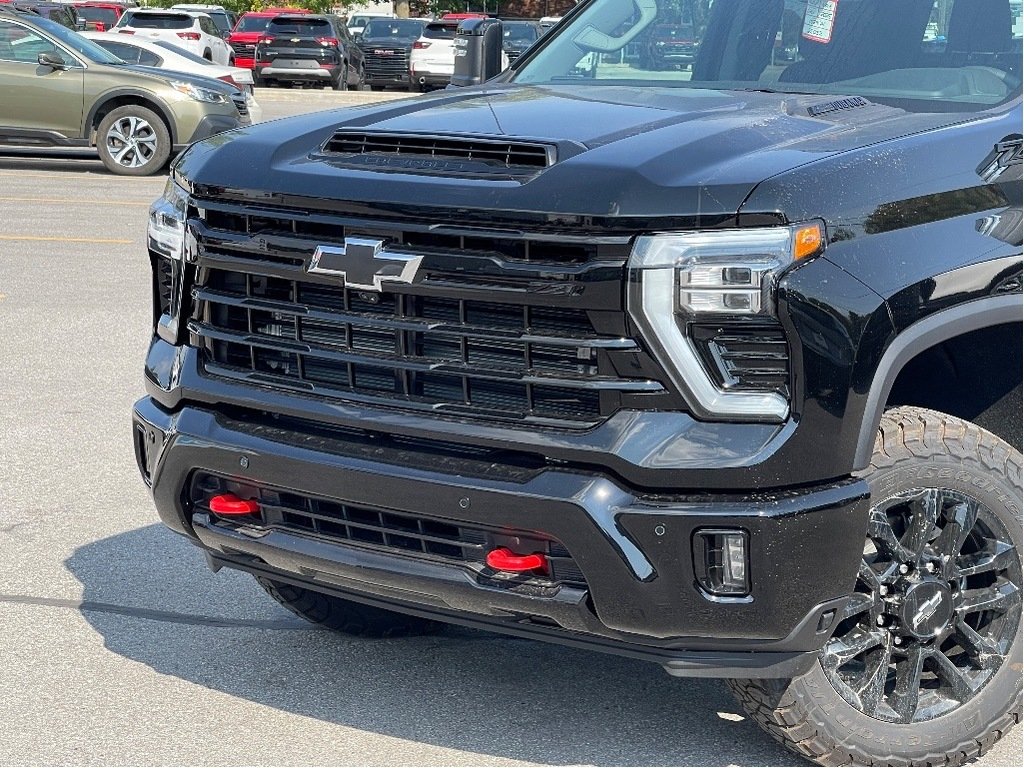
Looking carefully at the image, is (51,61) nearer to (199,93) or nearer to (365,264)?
(199,93)

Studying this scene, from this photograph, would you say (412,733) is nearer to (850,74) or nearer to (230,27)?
(850,74)

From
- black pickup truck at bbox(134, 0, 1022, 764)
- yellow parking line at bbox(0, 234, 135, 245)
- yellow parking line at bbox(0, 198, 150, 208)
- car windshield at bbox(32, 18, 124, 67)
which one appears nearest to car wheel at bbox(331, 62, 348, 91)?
car windshield at bbox(32, 18, 124, 67)

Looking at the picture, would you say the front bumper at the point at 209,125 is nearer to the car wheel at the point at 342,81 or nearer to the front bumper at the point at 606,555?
the front bumper at the point at 606,555

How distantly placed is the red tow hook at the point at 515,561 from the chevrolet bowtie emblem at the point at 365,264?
2.11 ft

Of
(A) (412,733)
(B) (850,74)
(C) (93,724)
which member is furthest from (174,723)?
(B) (850,74)

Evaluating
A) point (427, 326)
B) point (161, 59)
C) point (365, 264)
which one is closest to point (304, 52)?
point (161, 59)

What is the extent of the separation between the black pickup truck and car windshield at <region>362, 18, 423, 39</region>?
3304 centimetres

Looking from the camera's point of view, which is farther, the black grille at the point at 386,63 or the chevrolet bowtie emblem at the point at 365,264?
the black grille at the point at 386,63

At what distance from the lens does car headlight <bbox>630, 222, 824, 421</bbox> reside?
3.12 meters

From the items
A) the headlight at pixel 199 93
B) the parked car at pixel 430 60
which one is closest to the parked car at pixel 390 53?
the parked car at pixel 430 60

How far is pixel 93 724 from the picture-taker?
3920 mm

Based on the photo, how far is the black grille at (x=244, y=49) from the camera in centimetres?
3641

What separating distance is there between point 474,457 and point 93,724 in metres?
1.37

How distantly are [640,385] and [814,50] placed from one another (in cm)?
183
